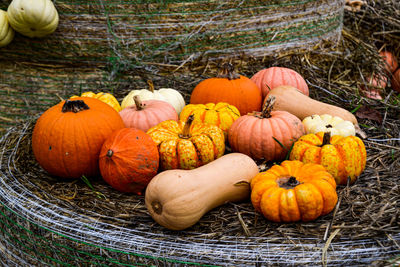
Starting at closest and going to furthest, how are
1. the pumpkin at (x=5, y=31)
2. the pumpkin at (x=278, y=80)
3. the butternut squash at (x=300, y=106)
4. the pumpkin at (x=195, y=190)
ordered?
the pumpkin at (x=195, y=190), the butternut squash at (x=300, y=106), the pumpkin at (x=278, y=80), the pumpkin at (x=5, y=31)

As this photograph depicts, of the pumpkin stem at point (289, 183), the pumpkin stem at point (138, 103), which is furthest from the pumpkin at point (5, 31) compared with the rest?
the pumpkin stem at point (289, 183)

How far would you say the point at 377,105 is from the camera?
4348mm

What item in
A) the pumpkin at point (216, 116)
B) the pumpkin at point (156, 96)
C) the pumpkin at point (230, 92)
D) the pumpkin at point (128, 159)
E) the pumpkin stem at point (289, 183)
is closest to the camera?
the pumpkin stem at point (289, 183)

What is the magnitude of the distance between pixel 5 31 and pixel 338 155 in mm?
3997

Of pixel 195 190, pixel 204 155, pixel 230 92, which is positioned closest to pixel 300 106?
pixel 230 92

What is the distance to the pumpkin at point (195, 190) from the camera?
8.24ft

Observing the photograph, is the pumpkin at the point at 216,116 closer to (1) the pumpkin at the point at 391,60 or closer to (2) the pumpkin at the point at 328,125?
(2) the pumpkin at the point at 328,125

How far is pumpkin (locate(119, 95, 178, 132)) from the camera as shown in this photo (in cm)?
364

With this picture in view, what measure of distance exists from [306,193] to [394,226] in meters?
0.55

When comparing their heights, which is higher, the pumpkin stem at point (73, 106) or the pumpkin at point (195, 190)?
the pumpkin stem at point (73, 106)

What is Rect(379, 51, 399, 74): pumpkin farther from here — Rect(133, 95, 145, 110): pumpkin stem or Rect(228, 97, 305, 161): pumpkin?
Rect(133, 95, 145, 110): pumpkin stem

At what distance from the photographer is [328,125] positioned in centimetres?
338

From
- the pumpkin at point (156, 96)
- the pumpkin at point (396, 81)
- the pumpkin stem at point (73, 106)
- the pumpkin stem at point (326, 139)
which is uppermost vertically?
the pumpkin stem at point (73, 106)

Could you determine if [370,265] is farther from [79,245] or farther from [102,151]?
[102,151]
